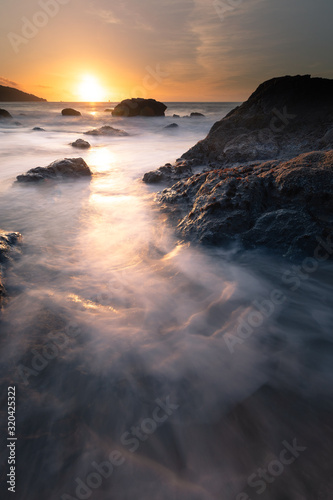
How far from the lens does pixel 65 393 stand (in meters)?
1.99

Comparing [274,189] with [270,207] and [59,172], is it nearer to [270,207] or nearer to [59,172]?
[270,207]

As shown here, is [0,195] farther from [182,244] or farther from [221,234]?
[221,234]

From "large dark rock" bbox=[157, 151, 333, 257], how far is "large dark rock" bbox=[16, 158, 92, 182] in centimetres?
521

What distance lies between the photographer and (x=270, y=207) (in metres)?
3.74

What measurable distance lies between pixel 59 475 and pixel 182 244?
3047 mm

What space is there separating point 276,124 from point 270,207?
5051 millimetres

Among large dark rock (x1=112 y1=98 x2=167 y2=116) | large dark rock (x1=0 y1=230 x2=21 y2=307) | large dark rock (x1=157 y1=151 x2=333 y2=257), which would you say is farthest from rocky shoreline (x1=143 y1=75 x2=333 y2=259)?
large dark rock (x1=112 y1=98 x2=167 y2=116)

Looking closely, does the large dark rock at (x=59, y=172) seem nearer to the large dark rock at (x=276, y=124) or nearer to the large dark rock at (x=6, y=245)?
the large dark rock at (x=276, y=124)

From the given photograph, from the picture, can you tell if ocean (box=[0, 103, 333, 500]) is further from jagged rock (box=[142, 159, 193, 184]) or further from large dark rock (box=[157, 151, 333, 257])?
jagged rock (box=[142, 159, 193, 184])

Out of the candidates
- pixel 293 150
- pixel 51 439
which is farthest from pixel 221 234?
pixel 293 150

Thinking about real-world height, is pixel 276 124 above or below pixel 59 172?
above

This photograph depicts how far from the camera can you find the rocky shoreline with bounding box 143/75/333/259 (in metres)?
3.37

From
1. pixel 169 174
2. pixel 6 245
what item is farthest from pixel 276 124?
pixel 6 245

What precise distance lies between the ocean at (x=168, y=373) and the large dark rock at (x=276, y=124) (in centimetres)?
452
